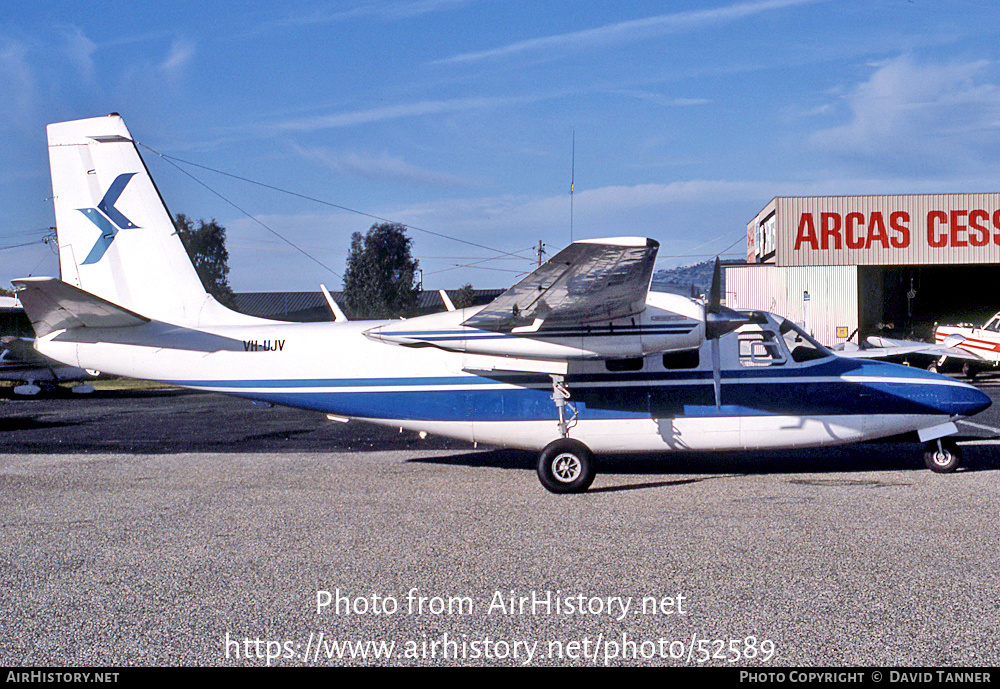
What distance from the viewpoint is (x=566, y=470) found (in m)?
10.7

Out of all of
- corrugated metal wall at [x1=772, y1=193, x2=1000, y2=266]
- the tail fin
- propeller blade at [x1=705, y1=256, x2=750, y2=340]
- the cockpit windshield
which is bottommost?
the cockpit windshield

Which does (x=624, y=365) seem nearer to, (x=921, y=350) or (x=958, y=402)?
(x=958, y=402)

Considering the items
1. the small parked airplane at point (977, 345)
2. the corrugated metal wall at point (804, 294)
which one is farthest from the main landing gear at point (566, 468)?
the corrugated metal wall at point (804, 294)

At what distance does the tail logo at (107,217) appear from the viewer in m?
11.8

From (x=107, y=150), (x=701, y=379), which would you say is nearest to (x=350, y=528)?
(x=701, y=379)

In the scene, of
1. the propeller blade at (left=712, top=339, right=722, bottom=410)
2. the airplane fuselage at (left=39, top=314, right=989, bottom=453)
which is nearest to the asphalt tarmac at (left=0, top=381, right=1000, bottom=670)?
the airplane fuselage at (left=39, top=314, right=989, bottom=453)

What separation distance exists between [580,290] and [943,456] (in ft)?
19.7

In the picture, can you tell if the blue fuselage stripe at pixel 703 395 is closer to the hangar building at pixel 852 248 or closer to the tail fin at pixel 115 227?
the tail fin at pixel 115 227

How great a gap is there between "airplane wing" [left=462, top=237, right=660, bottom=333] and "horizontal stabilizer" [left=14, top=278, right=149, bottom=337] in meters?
4.69

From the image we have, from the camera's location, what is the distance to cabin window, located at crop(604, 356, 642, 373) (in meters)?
11.3

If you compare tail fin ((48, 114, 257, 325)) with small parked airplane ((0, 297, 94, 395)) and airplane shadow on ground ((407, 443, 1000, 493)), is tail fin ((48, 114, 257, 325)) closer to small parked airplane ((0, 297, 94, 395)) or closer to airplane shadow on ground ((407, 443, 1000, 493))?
airplane shadow on ground ((407, 443, 1000, 493))

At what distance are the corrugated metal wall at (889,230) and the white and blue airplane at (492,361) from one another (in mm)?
32512

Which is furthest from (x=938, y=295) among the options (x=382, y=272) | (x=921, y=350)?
(x=382, y=272)

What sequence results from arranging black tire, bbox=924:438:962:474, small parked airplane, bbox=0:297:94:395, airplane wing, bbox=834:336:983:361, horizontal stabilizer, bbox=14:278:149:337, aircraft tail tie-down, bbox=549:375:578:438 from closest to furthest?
1. horizontal stabilizer, bbox=14:278:149:337
2. aircraft tail tie-down, bbox=549:375:578:438
3. black tire, bbox=924:438:962:474
4. airplane wing, bbox=834:336:983:361
5. small parked airplane, bbox=0:297:94:395
